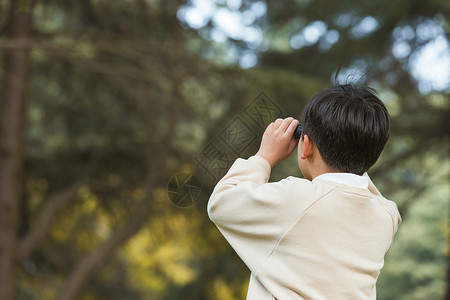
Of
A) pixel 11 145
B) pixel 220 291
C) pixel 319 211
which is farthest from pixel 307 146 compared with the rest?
pixel 220 291

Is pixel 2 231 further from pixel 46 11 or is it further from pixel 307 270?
pixel 307 270

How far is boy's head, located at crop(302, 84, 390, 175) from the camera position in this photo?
4.78 ft

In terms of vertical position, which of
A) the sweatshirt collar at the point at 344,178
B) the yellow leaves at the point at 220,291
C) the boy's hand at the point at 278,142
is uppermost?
the boy's hand at the point at 278,142

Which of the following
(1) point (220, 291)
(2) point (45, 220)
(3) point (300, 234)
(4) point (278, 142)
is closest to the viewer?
(3) point (300, 234)

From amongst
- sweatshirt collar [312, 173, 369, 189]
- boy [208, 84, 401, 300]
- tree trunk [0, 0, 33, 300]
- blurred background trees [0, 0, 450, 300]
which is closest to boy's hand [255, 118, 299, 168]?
boy [208, 84, 401, 300]

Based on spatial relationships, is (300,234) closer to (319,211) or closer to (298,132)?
(319,211)

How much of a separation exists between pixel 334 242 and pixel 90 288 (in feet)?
26.6

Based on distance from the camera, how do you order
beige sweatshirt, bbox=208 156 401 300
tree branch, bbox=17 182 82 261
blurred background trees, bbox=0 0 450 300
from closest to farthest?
beige sweatshirt, bbox=208 156 401 300
blurred background trees, bbox=0 0 450 300
tree branch, bbox=17 182 82 261

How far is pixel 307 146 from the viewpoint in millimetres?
1503

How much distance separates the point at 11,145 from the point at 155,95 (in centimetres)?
189

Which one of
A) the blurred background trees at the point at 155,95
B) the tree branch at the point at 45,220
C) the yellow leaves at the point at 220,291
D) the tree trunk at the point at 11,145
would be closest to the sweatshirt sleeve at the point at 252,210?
the blurred background trees at the point at 155,95

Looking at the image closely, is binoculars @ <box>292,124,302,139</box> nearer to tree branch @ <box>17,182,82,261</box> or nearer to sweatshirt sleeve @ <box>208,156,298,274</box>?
sweatshirt sleeve @ <box>208,156,298,274</box>

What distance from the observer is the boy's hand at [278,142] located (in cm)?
155

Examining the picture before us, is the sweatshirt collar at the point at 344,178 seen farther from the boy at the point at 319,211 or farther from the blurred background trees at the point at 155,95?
the blurred background trees at the point at 155,95
